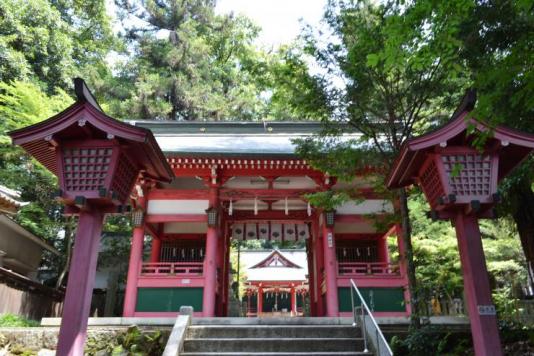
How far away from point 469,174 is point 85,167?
4.78m

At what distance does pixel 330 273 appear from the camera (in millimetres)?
10125

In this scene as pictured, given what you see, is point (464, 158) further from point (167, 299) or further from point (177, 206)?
point (177, 206)

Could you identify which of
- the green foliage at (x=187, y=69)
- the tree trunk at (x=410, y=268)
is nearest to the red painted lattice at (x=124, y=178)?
the tree trunk at (x=410, y=268)

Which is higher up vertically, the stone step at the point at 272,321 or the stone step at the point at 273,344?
the stone step at the point at 272,321

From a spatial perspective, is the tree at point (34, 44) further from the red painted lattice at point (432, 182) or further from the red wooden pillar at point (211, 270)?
the red painted lattice at point (432, 182)

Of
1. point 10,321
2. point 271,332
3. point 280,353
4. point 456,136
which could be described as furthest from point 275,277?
point 456,136

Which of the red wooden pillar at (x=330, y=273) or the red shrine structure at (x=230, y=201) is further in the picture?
the red wooden pillar at (x=330, y=273)

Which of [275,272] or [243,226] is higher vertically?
[243,226]

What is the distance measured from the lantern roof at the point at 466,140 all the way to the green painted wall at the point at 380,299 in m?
5.52

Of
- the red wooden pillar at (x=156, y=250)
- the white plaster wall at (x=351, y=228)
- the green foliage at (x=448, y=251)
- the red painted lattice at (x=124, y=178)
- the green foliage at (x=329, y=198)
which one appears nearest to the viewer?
the red painted lattice at (x=124, y=178)

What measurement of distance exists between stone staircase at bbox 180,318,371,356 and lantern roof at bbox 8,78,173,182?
350 centimetres

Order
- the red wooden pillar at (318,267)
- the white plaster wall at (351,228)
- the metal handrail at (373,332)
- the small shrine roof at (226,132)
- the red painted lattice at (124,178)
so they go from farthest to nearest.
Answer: the small shrine roof at (226,132) < the white plaster wall at (351,228) < the red wooden pillar at (318,267) < the metal handrail at (373,332) < the red painted lattice at (124,178)

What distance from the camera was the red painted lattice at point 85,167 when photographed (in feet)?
15.9

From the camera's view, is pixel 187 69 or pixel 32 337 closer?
pixel 32 337
